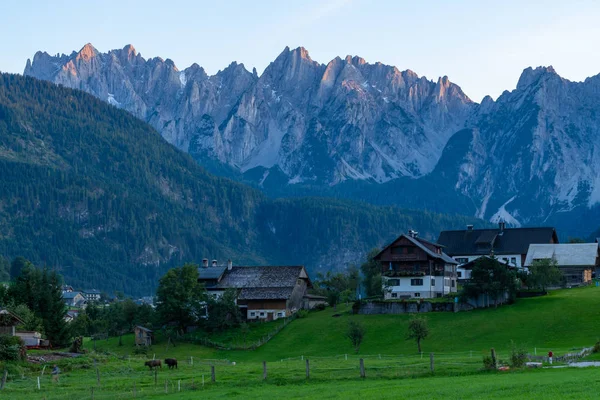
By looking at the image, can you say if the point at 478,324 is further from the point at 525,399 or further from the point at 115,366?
the point at 525,399

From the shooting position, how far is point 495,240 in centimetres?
15550

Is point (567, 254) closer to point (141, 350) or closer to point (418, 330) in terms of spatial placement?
point (418, 330)

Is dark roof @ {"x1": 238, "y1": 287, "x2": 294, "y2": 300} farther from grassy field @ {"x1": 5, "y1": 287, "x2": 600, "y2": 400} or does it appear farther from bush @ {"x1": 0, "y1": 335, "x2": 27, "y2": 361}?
bush @ {"x1": 0, "y1": 335, "x2": 27, "y2": 361}

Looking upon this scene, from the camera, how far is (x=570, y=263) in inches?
5531

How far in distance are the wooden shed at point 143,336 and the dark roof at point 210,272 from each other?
21223 millimetres

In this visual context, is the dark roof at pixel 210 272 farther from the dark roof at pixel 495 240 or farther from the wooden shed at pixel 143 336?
the dark roof at pixel 495 240

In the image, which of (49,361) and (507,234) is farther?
(507,234)

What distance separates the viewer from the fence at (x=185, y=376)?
62844 mm

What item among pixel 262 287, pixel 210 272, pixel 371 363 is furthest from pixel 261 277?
pixel 371 363

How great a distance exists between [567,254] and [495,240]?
1512cm

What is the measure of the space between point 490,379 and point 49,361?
4254cm

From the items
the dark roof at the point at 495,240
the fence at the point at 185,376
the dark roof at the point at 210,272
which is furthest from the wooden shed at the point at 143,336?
the dark roof at the point at 495,240

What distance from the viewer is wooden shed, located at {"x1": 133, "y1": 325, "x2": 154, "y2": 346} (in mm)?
120963

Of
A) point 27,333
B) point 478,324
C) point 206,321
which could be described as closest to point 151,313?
point 206,321
